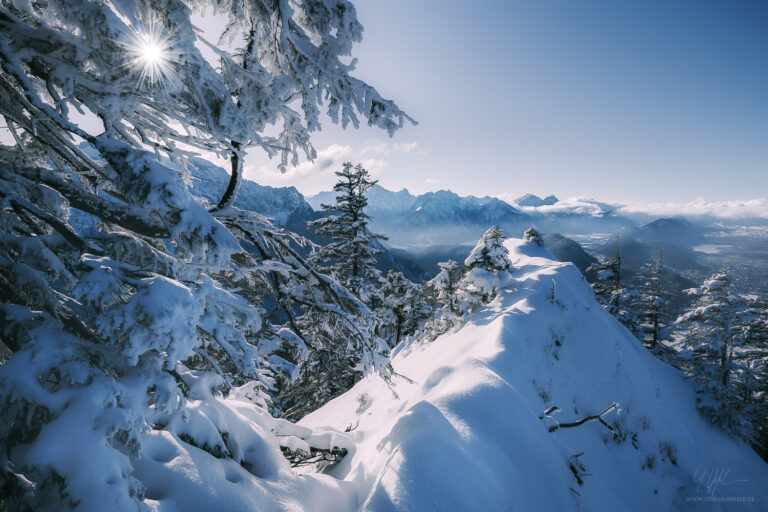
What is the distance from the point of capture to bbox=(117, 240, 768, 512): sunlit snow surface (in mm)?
2734

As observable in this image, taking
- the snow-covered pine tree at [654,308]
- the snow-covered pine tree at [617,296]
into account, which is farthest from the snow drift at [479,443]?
the snow-covered pine tree at [654,308]

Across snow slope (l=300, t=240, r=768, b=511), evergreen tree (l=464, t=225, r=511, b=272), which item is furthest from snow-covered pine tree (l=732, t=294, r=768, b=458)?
evergreen tree (l=464, t=225, r=511, b=272)

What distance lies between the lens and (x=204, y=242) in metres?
2.05

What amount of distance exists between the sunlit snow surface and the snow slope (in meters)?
0.03

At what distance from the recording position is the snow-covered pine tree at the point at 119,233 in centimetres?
152

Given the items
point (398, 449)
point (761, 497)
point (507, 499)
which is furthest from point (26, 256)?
point (761, 497)

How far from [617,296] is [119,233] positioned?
27.6 metres

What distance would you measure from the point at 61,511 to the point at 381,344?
3337 mm

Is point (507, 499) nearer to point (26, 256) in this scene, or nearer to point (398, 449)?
point (398, 449)

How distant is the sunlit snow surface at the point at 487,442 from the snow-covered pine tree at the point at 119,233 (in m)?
0.30

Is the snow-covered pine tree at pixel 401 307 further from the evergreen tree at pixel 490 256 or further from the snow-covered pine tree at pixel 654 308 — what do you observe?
the snow-covered pine tree at pixel 654 308

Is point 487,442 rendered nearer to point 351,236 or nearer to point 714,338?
point 351,236
